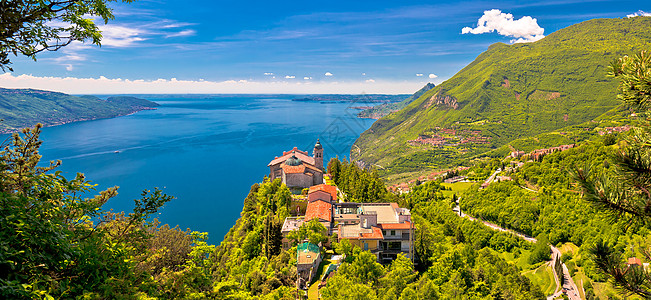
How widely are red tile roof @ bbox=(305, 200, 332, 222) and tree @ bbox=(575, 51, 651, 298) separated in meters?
23.7

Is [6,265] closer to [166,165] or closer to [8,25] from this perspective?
[8,25]

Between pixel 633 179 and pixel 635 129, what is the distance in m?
0.83

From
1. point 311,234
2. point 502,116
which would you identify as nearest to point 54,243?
point 311,234

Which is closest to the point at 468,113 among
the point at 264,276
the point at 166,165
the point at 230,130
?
the point at 230,130

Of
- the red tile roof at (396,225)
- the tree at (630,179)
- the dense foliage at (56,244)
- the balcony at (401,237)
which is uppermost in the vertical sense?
the tree at (630,179)

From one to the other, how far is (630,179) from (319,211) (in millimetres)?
26210

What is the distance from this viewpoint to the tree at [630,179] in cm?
418

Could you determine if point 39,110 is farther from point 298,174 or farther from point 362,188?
point 362,188

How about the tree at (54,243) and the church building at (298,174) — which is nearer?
the tree at (54,243)

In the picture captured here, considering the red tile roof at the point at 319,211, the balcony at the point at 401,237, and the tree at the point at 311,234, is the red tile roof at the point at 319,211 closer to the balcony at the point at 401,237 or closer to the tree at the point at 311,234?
the tree at the point at 311,234

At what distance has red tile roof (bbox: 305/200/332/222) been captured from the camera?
28275mm

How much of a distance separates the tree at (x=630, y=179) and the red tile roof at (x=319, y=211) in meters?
23.7

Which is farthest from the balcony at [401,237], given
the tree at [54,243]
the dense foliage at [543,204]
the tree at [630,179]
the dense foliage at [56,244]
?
the dense foliage at [543,204]

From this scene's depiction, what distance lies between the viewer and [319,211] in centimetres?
2962
